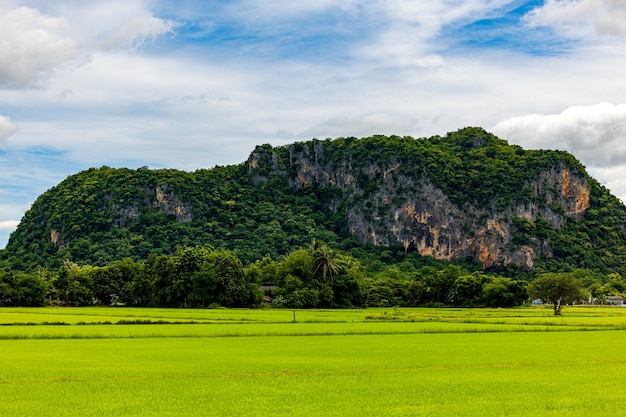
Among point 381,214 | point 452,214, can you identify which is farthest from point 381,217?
point 452,214

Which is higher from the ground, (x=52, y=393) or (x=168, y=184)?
(x=168, y=184)

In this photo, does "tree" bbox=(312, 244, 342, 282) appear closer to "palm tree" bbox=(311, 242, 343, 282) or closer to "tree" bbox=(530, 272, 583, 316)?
"palm tree" bbox=(311, 242, 343, 282)

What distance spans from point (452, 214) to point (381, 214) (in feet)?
59.6

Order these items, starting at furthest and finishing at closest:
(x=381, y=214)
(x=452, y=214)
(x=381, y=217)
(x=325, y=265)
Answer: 1. (x=381, y=214)
2. (x=381, y=217)
3. (x=452, y=214)
4. (x=325, y=265)

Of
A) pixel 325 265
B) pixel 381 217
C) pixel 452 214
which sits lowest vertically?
pixel 325 265

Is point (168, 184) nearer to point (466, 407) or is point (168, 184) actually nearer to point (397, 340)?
point (397, 340)

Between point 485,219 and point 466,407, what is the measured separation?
523 ft

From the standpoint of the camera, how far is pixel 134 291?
87250 millimetres

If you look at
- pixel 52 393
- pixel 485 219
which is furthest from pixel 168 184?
pixel 52 393

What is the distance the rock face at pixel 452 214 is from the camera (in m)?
168

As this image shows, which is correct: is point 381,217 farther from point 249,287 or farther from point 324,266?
point 249,287

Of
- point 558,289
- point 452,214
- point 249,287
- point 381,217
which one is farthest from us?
point 381,217

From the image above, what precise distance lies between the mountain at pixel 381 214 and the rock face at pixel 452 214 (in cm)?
26

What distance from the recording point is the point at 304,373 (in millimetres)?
23641
